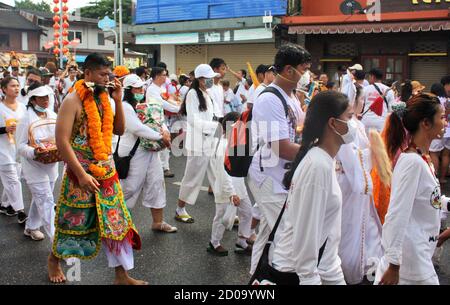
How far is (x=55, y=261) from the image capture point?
4500 mm

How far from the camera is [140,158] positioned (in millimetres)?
5828

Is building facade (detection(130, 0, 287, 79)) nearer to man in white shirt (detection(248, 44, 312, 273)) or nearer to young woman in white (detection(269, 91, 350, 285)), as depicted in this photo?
man in white shirt (detection(248, 44, 312, 273))

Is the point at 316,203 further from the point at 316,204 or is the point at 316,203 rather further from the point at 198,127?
the point at 198,127

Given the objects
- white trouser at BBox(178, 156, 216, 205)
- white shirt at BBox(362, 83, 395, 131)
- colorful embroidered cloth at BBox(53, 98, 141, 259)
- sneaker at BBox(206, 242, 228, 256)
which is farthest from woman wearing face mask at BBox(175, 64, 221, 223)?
white shirt at BBox(362, 83, 395, 131)

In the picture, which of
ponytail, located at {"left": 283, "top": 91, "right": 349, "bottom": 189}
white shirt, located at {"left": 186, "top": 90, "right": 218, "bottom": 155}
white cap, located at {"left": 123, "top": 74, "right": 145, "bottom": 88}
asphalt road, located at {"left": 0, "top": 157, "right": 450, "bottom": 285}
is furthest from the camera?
white shirt, located at {"left": 186, "top": 90, "right": 218, "bottom": 155}

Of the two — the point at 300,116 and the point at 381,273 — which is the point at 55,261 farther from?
the point at 381,273

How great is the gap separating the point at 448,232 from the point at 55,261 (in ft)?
10.5

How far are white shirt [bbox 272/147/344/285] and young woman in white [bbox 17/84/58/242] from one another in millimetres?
3360

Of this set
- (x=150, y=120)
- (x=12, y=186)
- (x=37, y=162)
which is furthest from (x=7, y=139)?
(x=150, y=120)

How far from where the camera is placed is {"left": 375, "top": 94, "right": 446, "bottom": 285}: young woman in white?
2861mm

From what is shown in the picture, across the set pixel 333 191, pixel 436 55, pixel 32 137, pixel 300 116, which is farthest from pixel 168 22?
pixel 333 191

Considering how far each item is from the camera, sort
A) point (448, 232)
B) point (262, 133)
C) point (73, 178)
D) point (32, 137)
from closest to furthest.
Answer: point (448, 232) < point (262, 133) < point (73, 178) < point (32, 137)

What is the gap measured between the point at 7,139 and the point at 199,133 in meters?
2.37

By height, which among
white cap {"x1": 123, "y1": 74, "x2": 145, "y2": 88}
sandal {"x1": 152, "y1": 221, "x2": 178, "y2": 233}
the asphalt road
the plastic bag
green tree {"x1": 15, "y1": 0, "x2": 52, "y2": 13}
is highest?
green tree {"x1": 15, "y1": 0, "x2": 52, "y2": 13}
